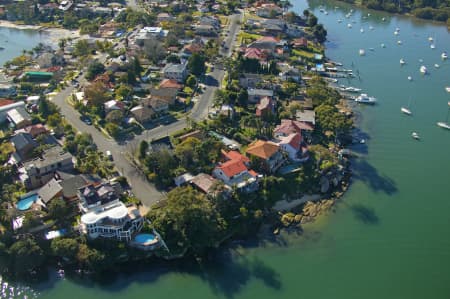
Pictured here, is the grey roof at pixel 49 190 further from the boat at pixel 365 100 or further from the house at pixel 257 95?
the boat at pixel 365 100

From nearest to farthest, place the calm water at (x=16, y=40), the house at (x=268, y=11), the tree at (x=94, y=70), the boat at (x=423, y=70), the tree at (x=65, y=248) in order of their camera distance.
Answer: the tree at (x=65, y=248) < the tree at (x=94, y=70) < the boat at (x=423, y=70) < the calm water at (x=16, y=40) < the house at (x=268, y=11)

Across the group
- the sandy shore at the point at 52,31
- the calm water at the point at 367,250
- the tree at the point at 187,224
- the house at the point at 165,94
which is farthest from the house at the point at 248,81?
the sandy shore at the point at 52,31

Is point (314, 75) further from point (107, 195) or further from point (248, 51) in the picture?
point (107, 195)

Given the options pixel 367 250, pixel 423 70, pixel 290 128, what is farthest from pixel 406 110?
pixel 367 250

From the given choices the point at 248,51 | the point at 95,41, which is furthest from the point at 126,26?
the point at 248,51

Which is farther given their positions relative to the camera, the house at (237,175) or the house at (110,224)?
the house at (237,175)

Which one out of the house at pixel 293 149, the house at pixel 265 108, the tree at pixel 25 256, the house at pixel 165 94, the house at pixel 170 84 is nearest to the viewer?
the tree at pixel 25 256

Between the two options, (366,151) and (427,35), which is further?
(427,35)
